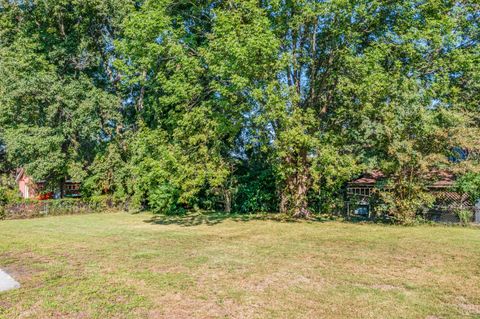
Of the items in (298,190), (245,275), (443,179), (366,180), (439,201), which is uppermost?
(443,179)

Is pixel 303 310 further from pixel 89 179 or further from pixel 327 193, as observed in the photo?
pixel 89 179

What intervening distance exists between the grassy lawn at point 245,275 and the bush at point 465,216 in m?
2.67

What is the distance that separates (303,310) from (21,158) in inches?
912

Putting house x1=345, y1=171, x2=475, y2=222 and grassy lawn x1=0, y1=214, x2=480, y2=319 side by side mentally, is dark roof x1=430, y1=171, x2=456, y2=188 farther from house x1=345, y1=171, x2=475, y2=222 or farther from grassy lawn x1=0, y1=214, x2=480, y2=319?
grassy lawn x1=0, y1=214, x2=480, y2=319

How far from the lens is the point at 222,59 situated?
15766mm

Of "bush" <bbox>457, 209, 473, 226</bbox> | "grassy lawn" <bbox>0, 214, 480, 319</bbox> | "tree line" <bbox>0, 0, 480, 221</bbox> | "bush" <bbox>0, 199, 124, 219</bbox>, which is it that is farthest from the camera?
"bush" <bbox>0, 199, 124, 219</bbox>

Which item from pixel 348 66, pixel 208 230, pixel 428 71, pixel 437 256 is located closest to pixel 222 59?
pixel 348 66

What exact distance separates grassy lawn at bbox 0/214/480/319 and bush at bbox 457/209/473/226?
267cm

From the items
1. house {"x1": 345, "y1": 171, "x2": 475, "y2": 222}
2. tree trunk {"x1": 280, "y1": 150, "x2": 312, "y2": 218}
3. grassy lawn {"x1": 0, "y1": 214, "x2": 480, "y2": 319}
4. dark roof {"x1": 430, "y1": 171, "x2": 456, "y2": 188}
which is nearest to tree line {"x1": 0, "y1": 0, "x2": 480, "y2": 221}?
tree trunk {"x1": 280, "y1": 150, "x2": 312, "y2": 218}

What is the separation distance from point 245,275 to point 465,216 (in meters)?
13.4

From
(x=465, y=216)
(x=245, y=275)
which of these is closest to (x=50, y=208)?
(x=245, y=275)

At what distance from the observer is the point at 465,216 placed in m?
16.2

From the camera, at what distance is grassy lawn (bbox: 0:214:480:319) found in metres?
5.77

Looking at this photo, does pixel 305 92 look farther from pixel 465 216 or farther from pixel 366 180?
pixel 465 216
